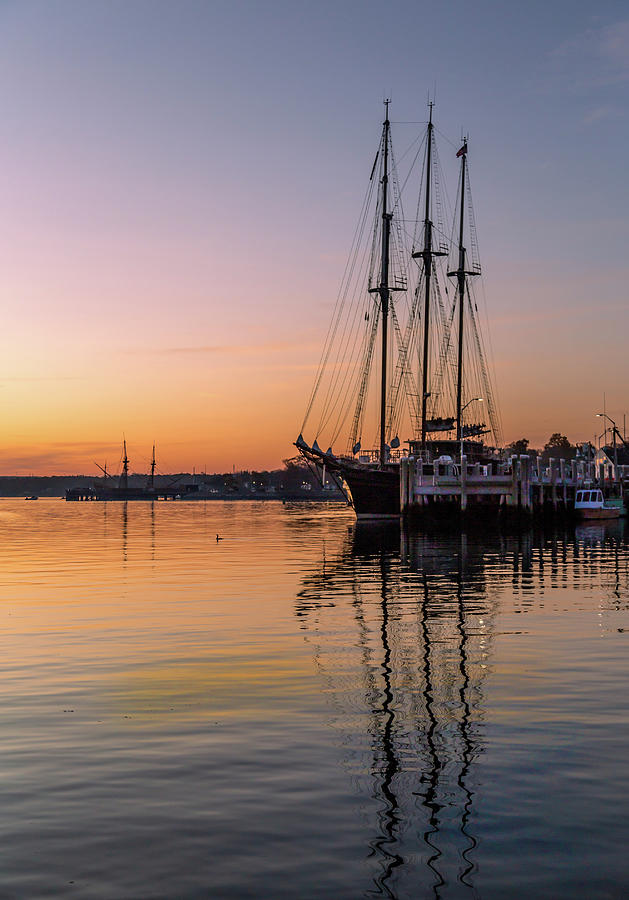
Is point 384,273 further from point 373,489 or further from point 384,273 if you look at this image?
point 373,489

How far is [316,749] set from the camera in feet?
41.5

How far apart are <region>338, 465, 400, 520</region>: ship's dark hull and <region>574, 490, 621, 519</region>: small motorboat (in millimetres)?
19785

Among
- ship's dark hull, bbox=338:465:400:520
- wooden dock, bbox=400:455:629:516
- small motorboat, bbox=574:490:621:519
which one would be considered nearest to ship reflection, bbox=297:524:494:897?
wooden dock, bbox=400:455:629:516

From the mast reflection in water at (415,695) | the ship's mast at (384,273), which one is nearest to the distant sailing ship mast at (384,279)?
the ship's mast at (384,273)

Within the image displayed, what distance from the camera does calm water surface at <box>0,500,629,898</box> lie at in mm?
8633

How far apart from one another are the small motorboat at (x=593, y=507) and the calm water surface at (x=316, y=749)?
71.0m

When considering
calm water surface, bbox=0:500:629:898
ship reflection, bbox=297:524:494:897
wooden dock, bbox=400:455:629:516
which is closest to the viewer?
calm water surface, bbox=0:500:629:898

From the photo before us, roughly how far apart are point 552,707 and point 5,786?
8.59 metres

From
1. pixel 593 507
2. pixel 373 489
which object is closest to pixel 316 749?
pixel 373 489

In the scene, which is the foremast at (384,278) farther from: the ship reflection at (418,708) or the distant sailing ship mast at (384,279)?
the ship reflection at (418,708)

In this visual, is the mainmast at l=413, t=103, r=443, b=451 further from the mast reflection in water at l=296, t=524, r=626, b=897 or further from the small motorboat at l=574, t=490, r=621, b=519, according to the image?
the mast reflection in water at l=296, t=524, r=626, b=897

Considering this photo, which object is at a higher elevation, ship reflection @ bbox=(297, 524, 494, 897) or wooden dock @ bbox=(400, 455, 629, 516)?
wooden dock @ bbox=(400, 455, 629, 516)

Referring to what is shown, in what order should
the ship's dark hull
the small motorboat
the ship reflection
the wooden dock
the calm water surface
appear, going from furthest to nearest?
the small motorboat, the ship's dark hull, the wooden dock, the ship reflection, the calm water surface

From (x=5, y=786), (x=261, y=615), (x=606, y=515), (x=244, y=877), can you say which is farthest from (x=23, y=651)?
(x=606, y=515)
